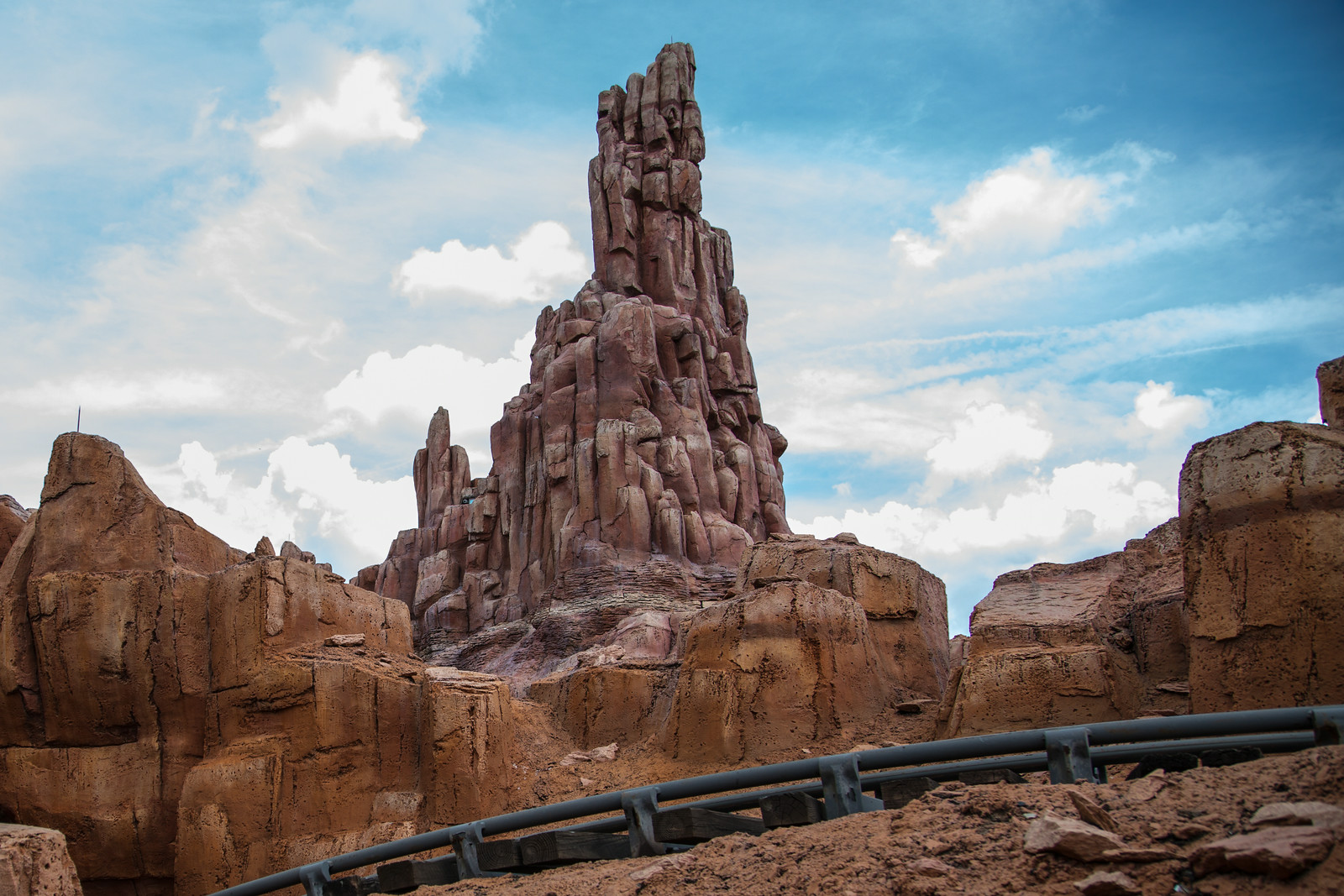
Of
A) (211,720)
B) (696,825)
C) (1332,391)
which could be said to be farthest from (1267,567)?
(211,720)

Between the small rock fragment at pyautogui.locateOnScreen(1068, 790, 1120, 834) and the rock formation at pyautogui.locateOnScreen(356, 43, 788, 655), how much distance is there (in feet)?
101

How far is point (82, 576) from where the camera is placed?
17.2 meters

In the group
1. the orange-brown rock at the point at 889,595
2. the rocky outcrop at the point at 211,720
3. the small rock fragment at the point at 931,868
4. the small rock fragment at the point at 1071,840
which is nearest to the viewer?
the small rock fragment at the point at 1071,840

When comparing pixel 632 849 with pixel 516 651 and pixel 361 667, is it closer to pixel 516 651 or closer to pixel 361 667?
pixel 361 667

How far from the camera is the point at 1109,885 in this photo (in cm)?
561

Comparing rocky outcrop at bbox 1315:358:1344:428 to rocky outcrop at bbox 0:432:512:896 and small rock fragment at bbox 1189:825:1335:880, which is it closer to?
small rock fragment at bbox 1189:825:1335:880

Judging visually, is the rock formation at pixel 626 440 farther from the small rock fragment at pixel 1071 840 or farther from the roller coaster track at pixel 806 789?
the small rock fragment at pixel 1071 840

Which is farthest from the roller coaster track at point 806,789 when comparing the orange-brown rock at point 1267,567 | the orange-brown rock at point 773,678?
the orange-brown rock at point 773,678

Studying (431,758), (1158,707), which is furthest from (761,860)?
(431,758)

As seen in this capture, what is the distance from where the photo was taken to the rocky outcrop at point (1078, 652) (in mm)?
13875

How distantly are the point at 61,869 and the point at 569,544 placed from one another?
26.8 m

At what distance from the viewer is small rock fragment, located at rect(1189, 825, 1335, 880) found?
5.16 meters

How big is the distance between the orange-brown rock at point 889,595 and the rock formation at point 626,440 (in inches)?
642

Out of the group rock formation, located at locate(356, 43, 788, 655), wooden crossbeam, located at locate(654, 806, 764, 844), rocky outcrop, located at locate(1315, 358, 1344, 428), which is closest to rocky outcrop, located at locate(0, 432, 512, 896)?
wooden crossbeam, located at locate(654, 806, 764, 844)
